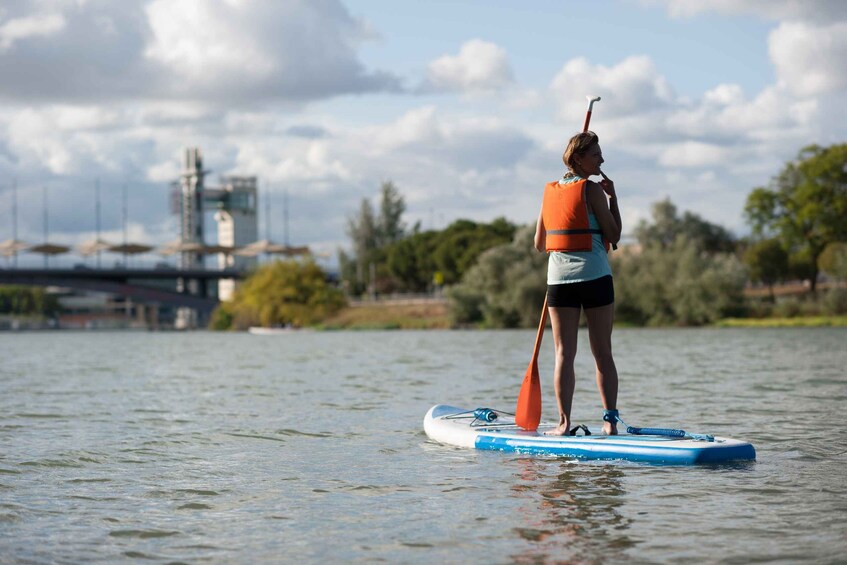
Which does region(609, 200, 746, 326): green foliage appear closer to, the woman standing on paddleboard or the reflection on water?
the woman standing on paddleboard

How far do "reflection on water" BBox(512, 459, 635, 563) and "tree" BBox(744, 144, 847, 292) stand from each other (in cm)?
7360

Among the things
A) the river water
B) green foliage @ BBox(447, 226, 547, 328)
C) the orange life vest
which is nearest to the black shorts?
the orange life vest

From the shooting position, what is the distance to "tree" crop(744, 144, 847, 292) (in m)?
77.0

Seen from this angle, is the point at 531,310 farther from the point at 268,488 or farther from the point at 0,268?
the point at 0,268

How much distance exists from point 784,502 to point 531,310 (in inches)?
2438

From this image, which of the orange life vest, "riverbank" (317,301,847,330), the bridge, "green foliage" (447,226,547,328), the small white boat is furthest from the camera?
the bridge

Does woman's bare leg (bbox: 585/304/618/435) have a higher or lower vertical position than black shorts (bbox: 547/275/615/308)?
lower

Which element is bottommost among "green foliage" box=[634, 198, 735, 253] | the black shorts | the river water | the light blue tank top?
the river water

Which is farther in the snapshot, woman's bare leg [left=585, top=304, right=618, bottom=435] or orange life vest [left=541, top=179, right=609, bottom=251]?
woman's bare leg [left=585, top=304, right=618, bottom=435]

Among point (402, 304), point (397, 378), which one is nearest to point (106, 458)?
point (397, 378)

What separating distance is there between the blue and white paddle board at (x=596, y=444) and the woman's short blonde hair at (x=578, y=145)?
2306 mm

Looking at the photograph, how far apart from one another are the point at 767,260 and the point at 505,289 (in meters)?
25.2

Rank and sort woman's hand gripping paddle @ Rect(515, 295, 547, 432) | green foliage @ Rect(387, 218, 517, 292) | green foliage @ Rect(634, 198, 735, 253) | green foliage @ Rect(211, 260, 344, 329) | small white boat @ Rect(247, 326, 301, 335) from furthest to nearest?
1. green foliage @ Rect(387, 218, 517, 292)
2. green foliage @ Rect(634, 198, 735, 253)
3. green foliage @ Rect(211, 260, 344, 329)
4. small white boat @ Rect(247, 326, 301, 335)
5. woman's hand gripping paddle @ Rect(515, 295, 547, 432)

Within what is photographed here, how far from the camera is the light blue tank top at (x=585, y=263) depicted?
8.77 meters
